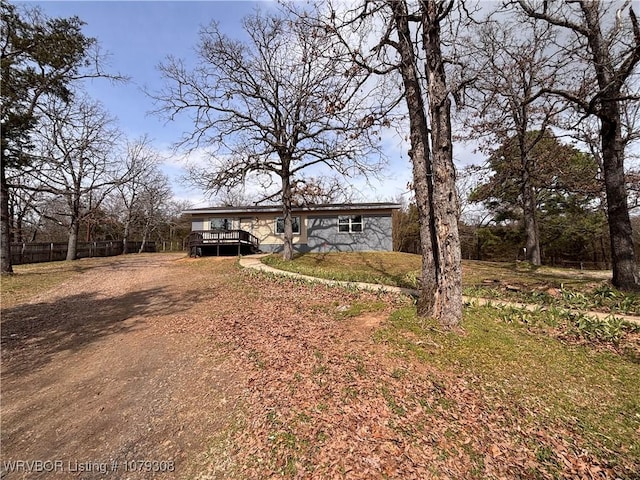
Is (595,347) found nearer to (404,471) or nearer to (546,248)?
(404,471)

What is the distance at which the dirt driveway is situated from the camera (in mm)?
2629

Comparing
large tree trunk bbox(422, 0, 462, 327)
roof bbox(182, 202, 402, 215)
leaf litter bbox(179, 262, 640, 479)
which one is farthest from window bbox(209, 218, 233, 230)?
large tree trunk bbox(422, 0, 462, 327)

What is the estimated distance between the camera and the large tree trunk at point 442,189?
179 inches

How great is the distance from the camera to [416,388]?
3.34 m

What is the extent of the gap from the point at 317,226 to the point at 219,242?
675 cm

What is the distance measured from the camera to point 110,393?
370cm

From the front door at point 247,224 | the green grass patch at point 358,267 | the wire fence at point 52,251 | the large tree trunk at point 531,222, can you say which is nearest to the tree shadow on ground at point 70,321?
the green grass patch at point 358,267

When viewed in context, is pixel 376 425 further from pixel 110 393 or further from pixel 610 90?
pixel 610 90

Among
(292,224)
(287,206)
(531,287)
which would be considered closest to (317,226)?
(292,224)

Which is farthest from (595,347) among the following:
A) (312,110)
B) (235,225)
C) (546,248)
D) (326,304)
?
(546,248)

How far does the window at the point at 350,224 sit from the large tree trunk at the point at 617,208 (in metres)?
13.5

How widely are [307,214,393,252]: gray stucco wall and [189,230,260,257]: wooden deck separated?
4.60 metres

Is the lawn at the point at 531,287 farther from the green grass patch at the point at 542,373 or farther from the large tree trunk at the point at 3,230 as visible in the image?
the large tree trunk at the point at 3,230

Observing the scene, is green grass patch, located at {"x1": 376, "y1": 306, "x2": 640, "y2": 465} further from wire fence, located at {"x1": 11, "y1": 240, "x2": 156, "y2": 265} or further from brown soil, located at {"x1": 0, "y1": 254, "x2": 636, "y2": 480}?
wire fence, located at {"x1": 11, "y1": 240, "x2": 156, "y2": 265}
